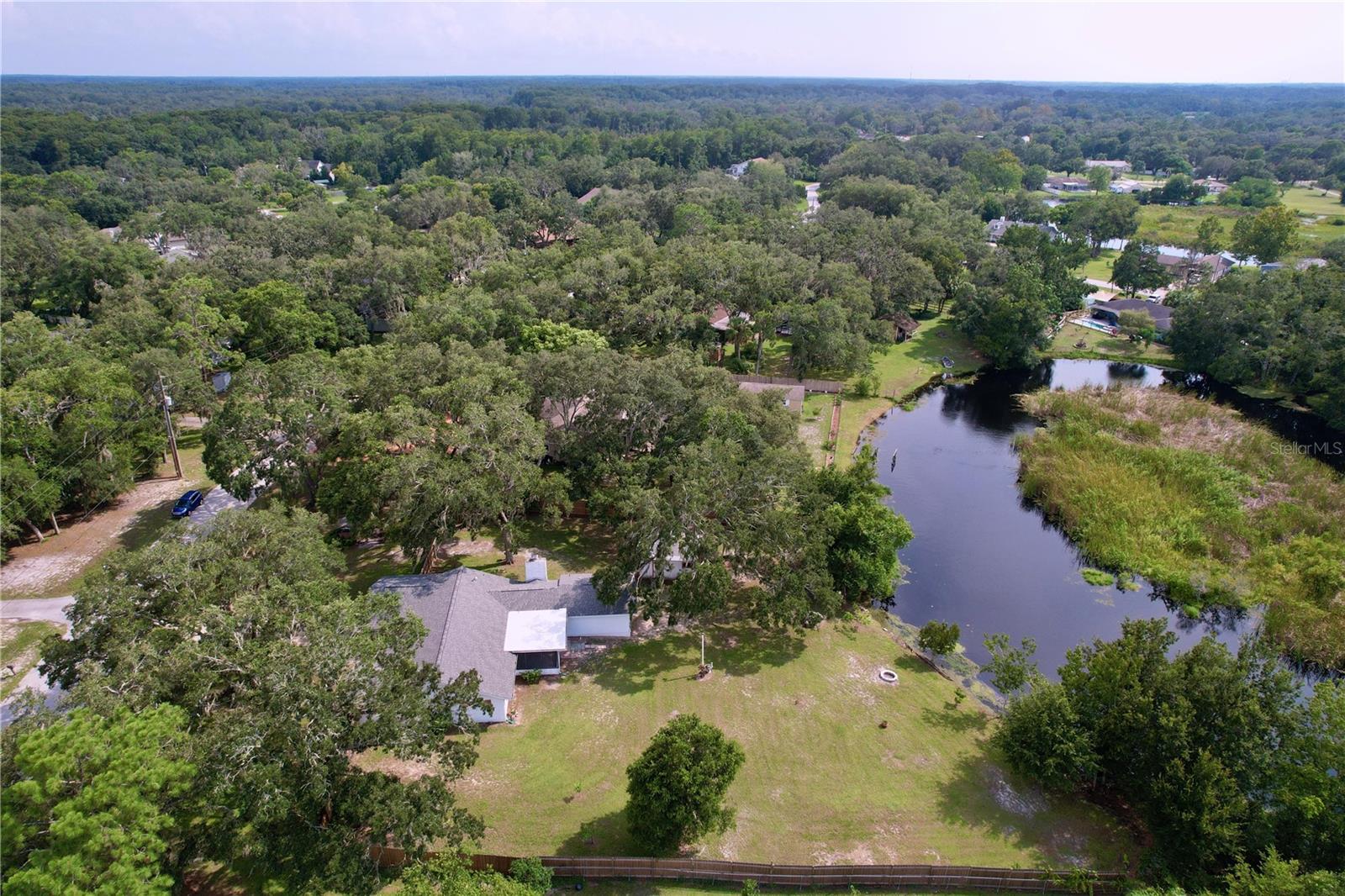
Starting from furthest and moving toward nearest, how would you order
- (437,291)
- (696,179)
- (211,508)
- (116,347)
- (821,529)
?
(696,179) < (437,291) < (116,347) < (211,508) < (821,529)

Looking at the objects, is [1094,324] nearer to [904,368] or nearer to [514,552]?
[904,368]

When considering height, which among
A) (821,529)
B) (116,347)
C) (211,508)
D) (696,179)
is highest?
(696,179)

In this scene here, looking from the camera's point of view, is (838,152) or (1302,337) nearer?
(1302,337)

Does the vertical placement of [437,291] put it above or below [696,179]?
below

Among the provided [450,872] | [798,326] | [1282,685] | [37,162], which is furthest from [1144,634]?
[37,162]

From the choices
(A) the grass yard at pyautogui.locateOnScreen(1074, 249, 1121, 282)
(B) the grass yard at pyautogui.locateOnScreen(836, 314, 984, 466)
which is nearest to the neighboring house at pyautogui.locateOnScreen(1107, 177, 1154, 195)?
(A) the grass yard at pyautogui.locateOnScreen(1074, 249, 1121, 282)

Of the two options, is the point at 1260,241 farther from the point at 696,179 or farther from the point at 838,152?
the point at 838,152

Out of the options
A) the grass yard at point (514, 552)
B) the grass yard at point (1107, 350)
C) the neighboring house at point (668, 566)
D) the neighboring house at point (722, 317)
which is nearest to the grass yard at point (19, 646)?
the grass yard at point (514, 552)
